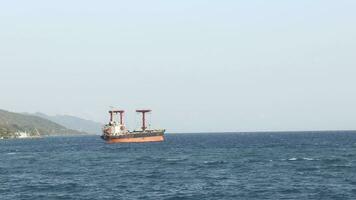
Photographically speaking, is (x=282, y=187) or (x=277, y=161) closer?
(x=282, y=187)

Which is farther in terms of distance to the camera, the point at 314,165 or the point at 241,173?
the point at 314,165

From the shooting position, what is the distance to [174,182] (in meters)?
84.4

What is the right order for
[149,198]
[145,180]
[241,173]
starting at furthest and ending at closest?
[241,173] → [145,180] → [149,198]

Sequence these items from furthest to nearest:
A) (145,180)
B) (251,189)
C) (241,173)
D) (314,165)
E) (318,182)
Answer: (314,165), (241,173), (145,180), (318,182), (251,189)

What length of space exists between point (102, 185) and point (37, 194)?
10690mm

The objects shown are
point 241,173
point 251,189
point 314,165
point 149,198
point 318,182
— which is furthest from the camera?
point 314,165

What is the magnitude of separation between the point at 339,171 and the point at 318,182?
16.4 meters

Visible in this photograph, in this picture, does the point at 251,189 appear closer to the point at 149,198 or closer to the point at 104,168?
the point at 149,198

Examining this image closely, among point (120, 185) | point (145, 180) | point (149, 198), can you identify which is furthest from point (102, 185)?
point (149, 198)

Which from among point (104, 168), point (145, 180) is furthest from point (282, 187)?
point (104, 168)

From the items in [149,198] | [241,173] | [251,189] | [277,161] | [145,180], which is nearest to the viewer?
[149,198]

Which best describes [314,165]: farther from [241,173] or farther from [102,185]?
[102,185]

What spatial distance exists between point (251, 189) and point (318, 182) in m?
11.5

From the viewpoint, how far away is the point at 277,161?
390 ft
